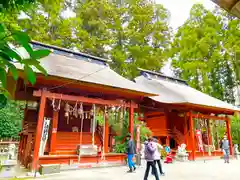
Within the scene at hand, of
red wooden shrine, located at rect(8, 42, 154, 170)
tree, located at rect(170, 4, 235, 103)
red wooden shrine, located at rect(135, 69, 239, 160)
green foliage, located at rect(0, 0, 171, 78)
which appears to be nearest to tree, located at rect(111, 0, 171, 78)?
green foliage, located at rect(0, 0, 171, 78)

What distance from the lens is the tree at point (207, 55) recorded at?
21000 millimetres

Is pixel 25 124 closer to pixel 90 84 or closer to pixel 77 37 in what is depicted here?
pixel 90 84

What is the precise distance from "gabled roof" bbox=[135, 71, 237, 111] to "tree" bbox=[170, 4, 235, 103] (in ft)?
17.5

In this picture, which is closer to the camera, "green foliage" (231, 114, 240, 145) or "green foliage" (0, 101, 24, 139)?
"green foliage" (0, 101, 24, 139)

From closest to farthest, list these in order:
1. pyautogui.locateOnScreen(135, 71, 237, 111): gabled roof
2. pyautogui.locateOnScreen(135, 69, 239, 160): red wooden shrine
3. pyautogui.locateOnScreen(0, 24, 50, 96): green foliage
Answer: pyautogui.locateOnScreen(0, 24, 50, 96): green foliage
pyautogui.locateOnScreen(135, 71, 237, 111): gabled roof
pyautogui.locateOnScreen(135, 69, 239, 160): red wooden shrine

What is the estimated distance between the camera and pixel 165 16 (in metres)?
24.7

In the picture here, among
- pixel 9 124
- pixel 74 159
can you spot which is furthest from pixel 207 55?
pixel 9 124

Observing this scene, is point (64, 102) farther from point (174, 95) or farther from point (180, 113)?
point (180, 113)

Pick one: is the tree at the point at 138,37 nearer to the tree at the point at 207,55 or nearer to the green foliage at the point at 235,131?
the tree at the point at 207,55

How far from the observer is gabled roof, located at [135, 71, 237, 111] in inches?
448

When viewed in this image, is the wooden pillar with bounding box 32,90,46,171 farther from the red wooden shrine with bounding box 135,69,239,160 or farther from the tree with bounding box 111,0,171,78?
the tree with bounding box 111,0,171,78

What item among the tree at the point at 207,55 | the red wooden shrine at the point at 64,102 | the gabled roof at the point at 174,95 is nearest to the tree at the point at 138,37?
the tree at the point at 207,55

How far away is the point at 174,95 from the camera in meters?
12.2

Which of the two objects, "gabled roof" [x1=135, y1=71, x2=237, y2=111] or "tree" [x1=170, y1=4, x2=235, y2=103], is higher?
"tree" [x1=170, y1=4, x2=235, y2=103]
